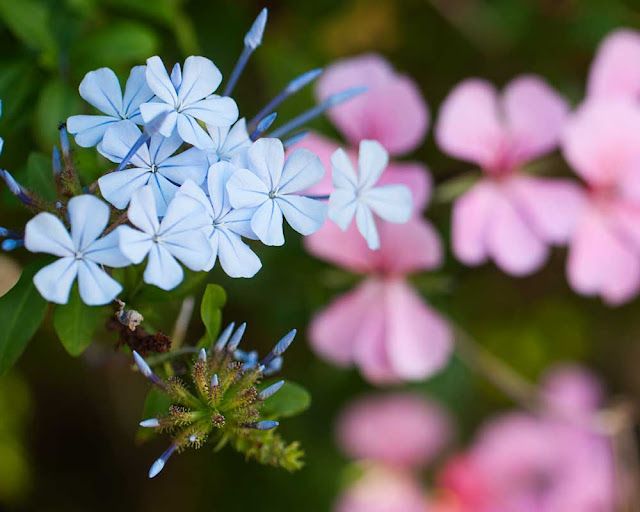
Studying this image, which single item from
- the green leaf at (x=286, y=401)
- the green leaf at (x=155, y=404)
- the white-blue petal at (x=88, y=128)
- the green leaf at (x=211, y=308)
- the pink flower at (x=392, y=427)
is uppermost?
the white-blue petal at (x=88, y=128)

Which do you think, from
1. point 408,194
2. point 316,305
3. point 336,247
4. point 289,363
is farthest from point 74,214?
point 289,363

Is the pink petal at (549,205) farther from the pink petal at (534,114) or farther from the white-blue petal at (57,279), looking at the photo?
the white-blue petal at (57,279)

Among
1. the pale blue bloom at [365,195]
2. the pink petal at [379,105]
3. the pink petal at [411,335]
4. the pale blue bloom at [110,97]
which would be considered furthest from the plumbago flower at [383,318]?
the pale blue bloom at [110,97]

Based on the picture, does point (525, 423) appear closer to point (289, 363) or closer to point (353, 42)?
point (289, 363)

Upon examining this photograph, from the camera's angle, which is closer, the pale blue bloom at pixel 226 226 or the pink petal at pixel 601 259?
the pale blue bloom at pixel 226 226

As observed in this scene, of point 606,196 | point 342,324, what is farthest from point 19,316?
point 606,196

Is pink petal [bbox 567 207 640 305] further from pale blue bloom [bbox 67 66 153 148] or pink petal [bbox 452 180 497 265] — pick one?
pale blue bloom [bbox 67 66 153 148]
